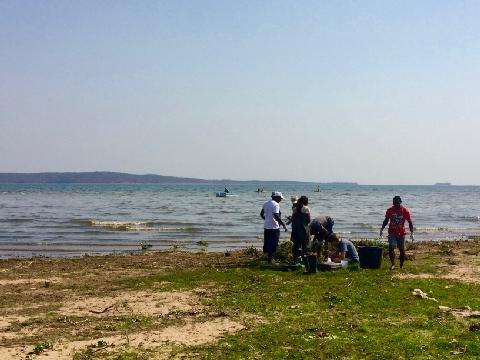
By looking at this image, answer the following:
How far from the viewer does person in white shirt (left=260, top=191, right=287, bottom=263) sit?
50.0 feet

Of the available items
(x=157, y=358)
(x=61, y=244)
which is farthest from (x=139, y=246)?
(x=157, y=358)

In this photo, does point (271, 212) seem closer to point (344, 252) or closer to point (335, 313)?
point (344, 252)

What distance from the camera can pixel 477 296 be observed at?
10859 millimetres

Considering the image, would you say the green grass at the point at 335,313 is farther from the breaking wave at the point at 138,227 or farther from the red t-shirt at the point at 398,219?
the breaking wave at the point at 138,227

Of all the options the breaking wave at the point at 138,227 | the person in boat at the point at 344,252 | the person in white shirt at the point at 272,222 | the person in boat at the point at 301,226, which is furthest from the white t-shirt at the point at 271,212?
the breaking wave at the point at 138,227

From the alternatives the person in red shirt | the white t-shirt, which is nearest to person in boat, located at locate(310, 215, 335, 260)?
the white t-shirt

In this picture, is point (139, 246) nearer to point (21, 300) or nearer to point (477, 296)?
point (21, 300)

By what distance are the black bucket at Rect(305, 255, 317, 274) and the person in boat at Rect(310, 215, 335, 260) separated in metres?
1.29

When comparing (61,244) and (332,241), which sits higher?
(332,241)

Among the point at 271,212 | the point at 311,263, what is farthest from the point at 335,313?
the point at 271,212

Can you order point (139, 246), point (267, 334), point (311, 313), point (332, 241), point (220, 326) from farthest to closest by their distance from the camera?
point (139, 246)
point (332, 241)
point (311, 313)
point (220, 326)
point (267, 334)

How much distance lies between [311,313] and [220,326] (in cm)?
183

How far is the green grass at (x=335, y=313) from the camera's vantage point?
751 centimetres

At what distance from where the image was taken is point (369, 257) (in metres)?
14.6
